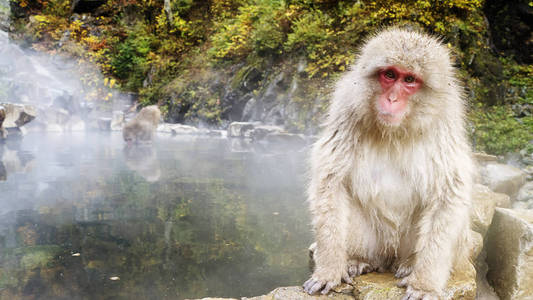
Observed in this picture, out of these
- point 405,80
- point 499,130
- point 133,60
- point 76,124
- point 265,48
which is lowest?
point 76,124

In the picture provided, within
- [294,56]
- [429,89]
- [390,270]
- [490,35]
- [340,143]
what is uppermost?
[490,35]

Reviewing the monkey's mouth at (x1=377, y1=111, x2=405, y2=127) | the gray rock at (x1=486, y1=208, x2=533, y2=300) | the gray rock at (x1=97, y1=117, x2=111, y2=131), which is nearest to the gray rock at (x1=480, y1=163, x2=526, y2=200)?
the gray rock at (x1=486, y1=208, x2=533, y2=300)

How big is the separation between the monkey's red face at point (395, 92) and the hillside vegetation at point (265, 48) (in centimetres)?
110

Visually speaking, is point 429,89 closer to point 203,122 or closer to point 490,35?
point 490,35

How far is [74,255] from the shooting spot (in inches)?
100

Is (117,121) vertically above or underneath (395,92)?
underneath

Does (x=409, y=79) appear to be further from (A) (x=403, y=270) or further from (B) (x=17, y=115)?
(B) (x=17, y=115)

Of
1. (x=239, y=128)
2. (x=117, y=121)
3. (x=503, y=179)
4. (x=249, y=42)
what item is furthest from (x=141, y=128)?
(x=503, y=179)

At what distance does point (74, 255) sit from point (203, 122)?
9.11 meters

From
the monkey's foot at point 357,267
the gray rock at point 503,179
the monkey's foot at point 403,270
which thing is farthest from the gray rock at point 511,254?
the gray rock at point 503,179

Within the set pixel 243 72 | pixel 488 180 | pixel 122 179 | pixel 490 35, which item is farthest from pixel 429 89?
pixel 243 72

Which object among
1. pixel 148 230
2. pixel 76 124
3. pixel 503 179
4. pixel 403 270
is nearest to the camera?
pixel 403 270

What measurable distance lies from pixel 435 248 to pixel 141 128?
751 cm

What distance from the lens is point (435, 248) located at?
157cm
